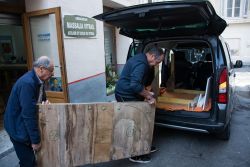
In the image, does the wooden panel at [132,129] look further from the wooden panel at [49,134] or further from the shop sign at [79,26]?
the shop sign at [79,26]

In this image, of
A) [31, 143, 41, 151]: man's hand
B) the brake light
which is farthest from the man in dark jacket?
[31, 143, 41, 151]: man's hand

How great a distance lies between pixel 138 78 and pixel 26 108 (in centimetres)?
136

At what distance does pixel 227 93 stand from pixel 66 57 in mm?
3235

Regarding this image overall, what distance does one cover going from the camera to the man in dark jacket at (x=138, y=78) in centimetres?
297

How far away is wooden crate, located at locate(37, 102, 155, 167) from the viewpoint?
2.55 meters

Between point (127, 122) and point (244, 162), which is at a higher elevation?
A: point (127, 122)

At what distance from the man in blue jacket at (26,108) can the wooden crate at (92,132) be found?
147 mm

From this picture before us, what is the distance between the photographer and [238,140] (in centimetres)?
392

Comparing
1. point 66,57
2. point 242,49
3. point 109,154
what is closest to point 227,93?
point 109,154

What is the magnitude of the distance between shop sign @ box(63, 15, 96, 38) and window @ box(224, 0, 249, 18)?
12.8m

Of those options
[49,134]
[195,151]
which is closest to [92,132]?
[49,134]

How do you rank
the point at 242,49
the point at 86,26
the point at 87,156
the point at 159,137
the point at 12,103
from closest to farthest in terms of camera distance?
the point at 12,103
the point at 87,156
the point at 159,137
the point at 86,26
the point at 242,49

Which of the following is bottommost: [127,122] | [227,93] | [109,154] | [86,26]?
[109,154]

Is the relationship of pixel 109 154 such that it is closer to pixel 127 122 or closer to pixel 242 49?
pixel 127 122
